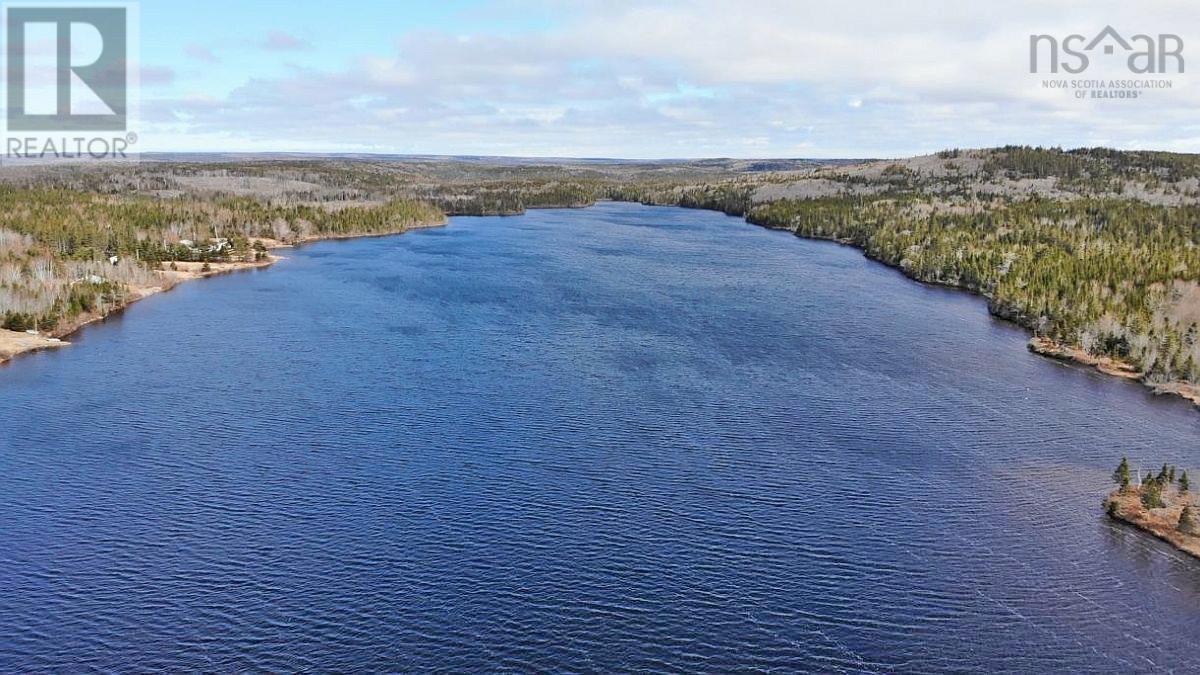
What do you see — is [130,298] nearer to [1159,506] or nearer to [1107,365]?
[1107,365]

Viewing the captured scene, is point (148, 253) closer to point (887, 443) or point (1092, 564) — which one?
point (887, 443)

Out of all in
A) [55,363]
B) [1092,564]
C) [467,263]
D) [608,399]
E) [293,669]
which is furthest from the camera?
[467,263]

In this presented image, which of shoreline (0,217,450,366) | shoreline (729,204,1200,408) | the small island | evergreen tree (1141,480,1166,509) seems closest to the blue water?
the small island

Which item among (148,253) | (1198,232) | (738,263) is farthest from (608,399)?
(1198,232)

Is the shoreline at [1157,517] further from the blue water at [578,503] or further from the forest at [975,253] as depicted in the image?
the forest at [975,253]

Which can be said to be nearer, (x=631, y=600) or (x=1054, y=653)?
(x=1054, y=653)

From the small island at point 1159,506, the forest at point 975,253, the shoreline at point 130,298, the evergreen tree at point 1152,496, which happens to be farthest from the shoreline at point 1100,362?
the shoreline at point 130,298

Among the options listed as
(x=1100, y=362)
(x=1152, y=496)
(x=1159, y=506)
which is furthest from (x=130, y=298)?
(x=1159, y=506)

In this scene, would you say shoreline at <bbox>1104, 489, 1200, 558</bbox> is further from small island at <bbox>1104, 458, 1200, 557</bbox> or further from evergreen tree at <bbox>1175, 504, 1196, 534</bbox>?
evergreen tree at <bbox>1175, 504, 1196, 534</bbox>
